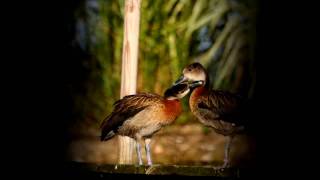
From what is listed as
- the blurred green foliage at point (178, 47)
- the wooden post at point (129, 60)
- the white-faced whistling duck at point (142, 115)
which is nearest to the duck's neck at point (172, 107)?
the white-faced whistling duck at point (142, 115)

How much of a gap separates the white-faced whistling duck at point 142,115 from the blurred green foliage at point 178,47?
770mm

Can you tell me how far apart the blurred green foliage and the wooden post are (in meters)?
0.67

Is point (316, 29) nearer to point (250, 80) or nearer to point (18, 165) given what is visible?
point (250, 80)

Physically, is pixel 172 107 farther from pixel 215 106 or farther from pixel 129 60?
pixel 129 60

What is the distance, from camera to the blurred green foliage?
3.68 m

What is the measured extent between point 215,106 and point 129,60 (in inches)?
14.2

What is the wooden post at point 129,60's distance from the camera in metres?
2.90

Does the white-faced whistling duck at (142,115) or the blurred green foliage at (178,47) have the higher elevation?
the blurred green foliage at (178,47)

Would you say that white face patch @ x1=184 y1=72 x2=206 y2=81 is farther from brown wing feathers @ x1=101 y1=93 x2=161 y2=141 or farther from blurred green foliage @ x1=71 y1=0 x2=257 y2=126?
blurred green foliage @ x1=71 y1=0 x2=257 y2=126

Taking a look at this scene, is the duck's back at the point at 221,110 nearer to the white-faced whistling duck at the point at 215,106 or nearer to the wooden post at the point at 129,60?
the white-faced whistling duck at the point at 215,106

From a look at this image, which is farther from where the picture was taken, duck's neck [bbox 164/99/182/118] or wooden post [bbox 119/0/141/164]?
wooden post [bbox 119/0/141/164]

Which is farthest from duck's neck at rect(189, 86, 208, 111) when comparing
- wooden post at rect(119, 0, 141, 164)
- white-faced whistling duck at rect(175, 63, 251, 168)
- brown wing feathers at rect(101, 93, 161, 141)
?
wooden post at rect(119, 0, 141, 164)

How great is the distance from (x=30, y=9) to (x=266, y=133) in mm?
1297

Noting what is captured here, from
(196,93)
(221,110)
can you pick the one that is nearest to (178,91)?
(196,93)
